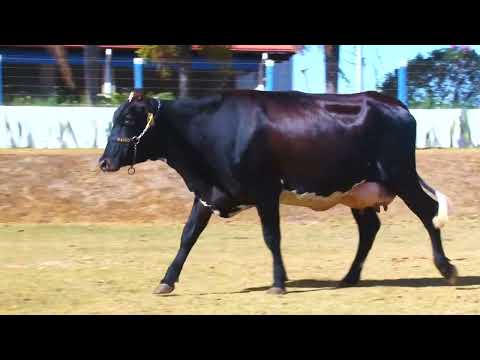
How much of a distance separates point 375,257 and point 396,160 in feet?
8.91

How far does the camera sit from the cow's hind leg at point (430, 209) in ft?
35.6

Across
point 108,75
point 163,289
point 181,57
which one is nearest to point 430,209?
point 163,289

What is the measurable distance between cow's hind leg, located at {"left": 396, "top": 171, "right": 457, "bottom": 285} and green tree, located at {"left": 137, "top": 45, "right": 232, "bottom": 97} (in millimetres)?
12887

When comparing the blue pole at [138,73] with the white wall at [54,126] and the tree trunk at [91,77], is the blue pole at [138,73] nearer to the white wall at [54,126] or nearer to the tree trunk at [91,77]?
the tree trunk at [91,77]

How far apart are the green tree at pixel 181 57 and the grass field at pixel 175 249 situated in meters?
3.70

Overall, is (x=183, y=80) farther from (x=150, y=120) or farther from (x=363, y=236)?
(x=150, y=120)

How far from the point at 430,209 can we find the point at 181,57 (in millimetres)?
13636

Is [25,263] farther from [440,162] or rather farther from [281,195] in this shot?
[440,162]

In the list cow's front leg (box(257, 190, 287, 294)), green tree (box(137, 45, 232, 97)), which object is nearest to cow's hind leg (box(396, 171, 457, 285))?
cow's front leg (box(257, 190, 287, 294))

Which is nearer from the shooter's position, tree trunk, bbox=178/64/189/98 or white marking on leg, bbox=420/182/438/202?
white marking on leg, bbox=420/182/438/202

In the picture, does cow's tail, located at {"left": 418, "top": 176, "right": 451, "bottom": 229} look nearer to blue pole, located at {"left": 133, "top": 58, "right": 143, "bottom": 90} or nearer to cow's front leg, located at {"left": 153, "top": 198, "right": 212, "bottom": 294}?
cow's front leg, located at {"left": 153, "top": 198, "right": 212, "bottom": 294}

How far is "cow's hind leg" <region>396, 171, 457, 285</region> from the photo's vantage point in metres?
10.8

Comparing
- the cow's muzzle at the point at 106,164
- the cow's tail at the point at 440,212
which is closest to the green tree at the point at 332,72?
the cow's tail at the point at 440,212

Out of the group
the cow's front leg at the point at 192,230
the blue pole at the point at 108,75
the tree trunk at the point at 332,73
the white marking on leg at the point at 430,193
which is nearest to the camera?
the cow's front leg at the point at 192,230
